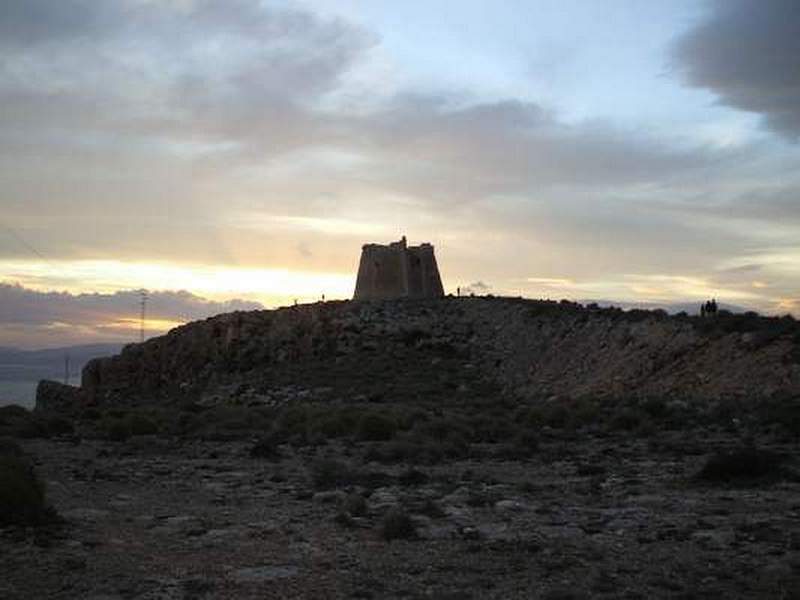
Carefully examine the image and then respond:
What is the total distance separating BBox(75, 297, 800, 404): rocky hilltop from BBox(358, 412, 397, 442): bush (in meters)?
11.6

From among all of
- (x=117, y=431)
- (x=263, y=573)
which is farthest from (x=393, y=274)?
(x=263, y=573)

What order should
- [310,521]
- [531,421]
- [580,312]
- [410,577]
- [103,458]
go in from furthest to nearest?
1. [580,312]
2. [531,421]
3. [103,458]
4. [310,521]
5. [410,577]

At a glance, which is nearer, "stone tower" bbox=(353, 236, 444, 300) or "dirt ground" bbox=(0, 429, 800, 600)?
"dirt ground" bbox=(0, 429, 800, 600)

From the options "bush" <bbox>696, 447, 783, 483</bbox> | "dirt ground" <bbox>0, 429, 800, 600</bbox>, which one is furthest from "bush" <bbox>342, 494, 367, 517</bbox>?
"bush" <bbox>696, 447, 783, 483</bbox>

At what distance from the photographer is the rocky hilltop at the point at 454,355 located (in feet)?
109

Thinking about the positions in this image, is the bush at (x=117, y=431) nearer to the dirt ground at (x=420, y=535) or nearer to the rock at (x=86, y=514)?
the dirt ground at (x=420, y=535)

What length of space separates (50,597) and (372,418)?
1810cm

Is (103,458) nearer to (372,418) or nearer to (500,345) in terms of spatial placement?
(372,418)

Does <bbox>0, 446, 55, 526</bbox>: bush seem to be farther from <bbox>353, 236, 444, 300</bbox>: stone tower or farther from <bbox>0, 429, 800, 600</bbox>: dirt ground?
<bbox>353, 236, 444, 300</bbox>: stone tower

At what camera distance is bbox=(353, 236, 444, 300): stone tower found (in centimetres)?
7375

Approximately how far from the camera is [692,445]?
20.4 metres

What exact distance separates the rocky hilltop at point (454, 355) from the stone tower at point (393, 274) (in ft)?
21.3

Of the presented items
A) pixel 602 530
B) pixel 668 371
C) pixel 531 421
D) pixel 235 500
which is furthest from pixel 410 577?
pixel 668 371

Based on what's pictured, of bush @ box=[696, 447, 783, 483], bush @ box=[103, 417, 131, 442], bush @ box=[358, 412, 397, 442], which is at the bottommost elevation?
bush @ box=[103, 417, 131, 442]
